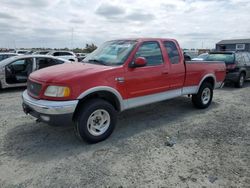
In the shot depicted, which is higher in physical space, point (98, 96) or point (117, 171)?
point (98, 96)

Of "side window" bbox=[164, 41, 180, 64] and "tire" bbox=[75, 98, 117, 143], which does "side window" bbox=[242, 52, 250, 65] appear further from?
"tire" bbox=[75, 98, 117, 143]

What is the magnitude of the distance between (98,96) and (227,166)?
2519mm

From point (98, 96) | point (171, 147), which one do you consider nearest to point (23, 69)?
point (98, 96)

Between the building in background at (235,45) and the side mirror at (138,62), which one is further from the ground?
the building in background at (235,45)

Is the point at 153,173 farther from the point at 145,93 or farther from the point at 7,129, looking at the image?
the point at 7,129

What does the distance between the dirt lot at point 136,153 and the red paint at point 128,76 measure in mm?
922

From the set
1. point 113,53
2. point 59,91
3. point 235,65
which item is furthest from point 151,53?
point 235,65

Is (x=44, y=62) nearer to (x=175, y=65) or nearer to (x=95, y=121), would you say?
(x=175, y=65)

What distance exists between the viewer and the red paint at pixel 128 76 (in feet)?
12.9

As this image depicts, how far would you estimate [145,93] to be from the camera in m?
4.99


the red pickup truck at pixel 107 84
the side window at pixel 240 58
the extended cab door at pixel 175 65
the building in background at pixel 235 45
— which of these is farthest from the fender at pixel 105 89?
the building in background at pixel 235 45

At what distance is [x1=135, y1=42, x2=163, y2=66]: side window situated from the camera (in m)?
4.91

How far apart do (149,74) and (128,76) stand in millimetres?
616

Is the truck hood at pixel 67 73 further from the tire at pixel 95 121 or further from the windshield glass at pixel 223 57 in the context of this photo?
the windshield glass at pixel 223 57
